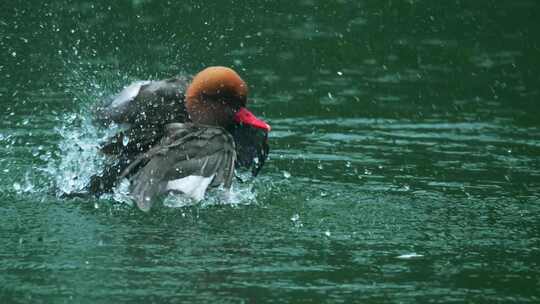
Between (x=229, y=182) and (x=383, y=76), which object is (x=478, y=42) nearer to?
(x=383, y=76)

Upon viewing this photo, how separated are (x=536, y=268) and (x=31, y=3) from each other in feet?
33.5

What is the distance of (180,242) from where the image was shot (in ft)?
22.6

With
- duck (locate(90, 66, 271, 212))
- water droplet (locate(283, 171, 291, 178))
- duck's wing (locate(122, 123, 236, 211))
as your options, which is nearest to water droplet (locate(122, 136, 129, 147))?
duck (locate(90, 66, 271, 212))

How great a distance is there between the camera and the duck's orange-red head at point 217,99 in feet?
26.8

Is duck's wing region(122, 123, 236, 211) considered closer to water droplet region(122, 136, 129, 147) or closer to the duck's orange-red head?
water droplet region(122, 136, 129, 147)

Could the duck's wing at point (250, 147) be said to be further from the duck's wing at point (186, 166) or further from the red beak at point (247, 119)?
the duck's wing at point (186, 166)

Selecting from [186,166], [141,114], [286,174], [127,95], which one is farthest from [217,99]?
[186,166]

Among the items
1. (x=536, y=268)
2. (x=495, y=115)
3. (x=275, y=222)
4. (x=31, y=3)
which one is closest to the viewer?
(x=536, y=268)

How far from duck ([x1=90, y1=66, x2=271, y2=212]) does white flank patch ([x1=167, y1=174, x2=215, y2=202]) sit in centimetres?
15

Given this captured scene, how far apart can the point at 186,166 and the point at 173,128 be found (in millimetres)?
597

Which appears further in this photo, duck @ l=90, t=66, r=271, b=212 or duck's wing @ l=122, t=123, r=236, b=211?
duck @ l=90, t=66, r=271, b=212

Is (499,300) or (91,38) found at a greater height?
(91,38)

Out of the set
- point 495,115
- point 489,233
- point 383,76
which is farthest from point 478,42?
point 489,233

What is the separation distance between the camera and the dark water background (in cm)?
625
